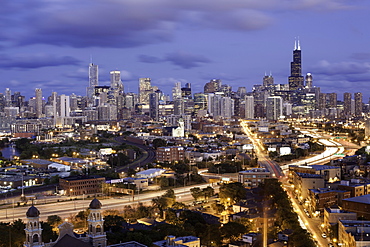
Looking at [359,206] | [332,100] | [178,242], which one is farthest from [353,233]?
[332,100]

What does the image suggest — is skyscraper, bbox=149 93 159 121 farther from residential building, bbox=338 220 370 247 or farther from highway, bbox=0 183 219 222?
residential building, bbox=338 220 370 247

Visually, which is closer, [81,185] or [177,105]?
[81,185]

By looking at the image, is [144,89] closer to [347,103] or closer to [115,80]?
[115,80]

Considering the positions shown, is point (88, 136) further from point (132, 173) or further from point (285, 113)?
point (285, 113)

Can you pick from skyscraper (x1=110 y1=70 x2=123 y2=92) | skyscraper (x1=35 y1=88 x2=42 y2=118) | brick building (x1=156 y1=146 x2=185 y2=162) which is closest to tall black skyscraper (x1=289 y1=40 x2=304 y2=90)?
skyscraper (x1=110 y1=70 x2=123 y2=92)

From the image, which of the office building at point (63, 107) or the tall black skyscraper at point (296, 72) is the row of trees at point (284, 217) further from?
the tall black skyscraper at point (296, 72)

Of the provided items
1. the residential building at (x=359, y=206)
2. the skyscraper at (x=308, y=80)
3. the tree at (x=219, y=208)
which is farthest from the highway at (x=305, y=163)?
the skyscraper at (x=308, y=80)

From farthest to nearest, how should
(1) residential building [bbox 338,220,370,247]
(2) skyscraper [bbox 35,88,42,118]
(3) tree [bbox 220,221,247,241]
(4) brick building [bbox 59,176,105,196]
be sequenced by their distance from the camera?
(2) skyscraper [bbox 35,88,42,118], (4) brick building [bbox 59,176,105,196], (3) tree [bbox 220,221,247,241], (1) residential building [bbox 338,220,370,247]

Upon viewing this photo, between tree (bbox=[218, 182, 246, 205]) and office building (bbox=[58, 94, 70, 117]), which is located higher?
office building (bbox=[58, 94, 70, 117])
